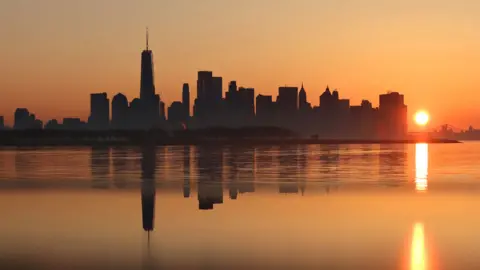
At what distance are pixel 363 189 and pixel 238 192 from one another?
7500 mm

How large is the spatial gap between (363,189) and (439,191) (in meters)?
4.26

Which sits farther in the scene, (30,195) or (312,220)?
(30,195)

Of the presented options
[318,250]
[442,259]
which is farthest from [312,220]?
[442,259]

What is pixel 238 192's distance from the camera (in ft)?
125

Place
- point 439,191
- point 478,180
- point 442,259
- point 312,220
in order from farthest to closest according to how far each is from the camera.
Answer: point 478,180 < point 439,191 < point 312,220 < point 442,259

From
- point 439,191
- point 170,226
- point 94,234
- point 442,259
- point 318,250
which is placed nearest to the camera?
point 442,259

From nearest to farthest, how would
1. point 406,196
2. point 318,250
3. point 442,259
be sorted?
point 442,259
point 318,250
point 406,196

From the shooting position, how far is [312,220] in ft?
84.7

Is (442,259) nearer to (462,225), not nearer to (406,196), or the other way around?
(462,225)

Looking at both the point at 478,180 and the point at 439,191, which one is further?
the point at 478,180

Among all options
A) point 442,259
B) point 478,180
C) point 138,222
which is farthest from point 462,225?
point 478,180

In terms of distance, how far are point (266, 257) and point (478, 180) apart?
34.8 meters

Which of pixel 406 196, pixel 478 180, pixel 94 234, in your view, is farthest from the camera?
pixel 478 180

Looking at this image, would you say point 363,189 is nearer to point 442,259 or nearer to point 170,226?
point 170,226
